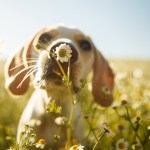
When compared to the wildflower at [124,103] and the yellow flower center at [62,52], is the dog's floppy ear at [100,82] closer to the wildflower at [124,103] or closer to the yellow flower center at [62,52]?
the wildflower at [124,103]

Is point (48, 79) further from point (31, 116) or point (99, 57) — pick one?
point (99, 57)

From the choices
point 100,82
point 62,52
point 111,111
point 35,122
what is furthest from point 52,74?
point 111,111

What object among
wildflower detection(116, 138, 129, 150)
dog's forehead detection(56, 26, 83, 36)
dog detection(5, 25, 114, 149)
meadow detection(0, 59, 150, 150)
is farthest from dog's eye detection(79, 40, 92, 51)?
wildflower detection(116, 138, 129, 150)

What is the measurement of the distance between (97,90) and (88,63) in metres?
0.39

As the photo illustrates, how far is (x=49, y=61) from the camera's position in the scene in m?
3.23

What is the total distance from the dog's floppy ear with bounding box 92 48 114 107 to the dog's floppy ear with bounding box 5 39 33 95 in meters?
0.81

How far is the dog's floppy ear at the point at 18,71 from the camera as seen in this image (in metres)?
4.02

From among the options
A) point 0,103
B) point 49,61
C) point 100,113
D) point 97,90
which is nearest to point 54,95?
point 49,61

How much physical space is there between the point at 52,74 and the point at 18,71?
0.94m

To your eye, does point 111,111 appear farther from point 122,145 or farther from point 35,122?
point 122,145

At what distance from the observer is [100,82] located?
455cm

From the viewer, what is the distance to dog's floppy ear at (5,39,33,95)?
4.02 metres

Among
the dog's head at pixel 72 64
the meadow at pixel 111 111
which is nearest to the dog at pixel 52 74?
the dog's head at pixel 72 64

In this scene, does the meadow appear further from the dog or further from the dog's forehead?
the dog's forehead
